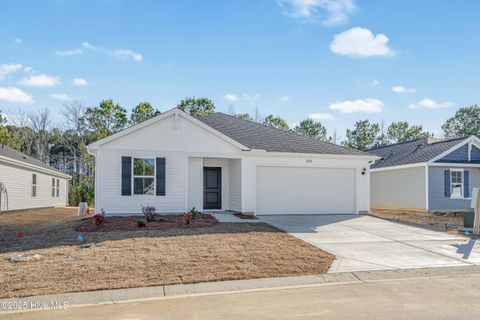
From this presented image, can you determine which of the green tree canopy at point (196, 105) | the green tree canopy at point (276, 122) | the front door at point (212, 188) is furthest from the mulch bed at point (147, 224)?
the green tree canopy at point (276, 122)

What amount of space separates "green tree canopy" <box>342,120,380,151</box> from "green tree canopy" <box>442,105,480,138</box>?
1304 cm

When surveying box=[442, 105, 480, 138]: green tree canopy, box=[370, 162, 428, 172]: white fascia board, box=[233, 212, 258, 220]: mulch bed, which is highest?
box=[442, 105, 480, 138]: green tree canopy

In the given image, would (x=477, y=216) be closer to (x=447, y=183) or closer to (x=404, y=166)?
(x=447, y=183)

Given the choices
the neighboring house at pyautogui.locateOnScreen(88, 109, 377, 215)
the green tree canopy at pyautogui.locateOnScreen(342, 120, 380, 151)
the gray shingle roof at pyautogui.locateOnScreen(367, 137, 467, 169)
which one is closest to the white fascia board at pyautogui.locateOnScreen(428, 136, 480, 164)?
the gray shingle roof at pyautogui.locateOnScreen(367, 137, 467, 169)

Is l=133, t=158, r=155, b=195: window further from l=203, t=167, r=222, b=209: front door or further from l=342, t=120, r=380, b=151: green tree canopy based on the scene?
l=342, t=120, r=380, b=151: green tree canopy

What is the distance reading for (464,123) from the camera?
49.8 m

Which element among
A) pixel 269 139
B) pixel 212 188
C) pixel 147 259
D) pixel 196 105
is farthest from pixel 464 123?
pixel 147 259

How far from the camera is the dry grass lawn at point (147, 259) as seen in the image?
263 inches

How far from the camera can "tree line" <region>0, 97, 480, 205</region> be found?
35844 millimetres

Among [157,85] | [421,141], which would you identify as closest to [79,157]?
[157,85]

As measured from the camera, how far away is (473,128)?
1911 inches

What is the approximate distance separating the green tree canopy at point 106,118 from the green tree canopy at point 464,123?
4169cm

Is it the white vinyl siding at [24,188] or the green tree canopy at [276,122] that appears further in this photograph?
the green tree canopy at [276,122]

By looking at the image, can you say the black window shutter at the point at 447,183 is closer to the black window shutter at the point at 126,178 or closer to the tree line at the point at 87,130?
the tree line at the point at 87,130
